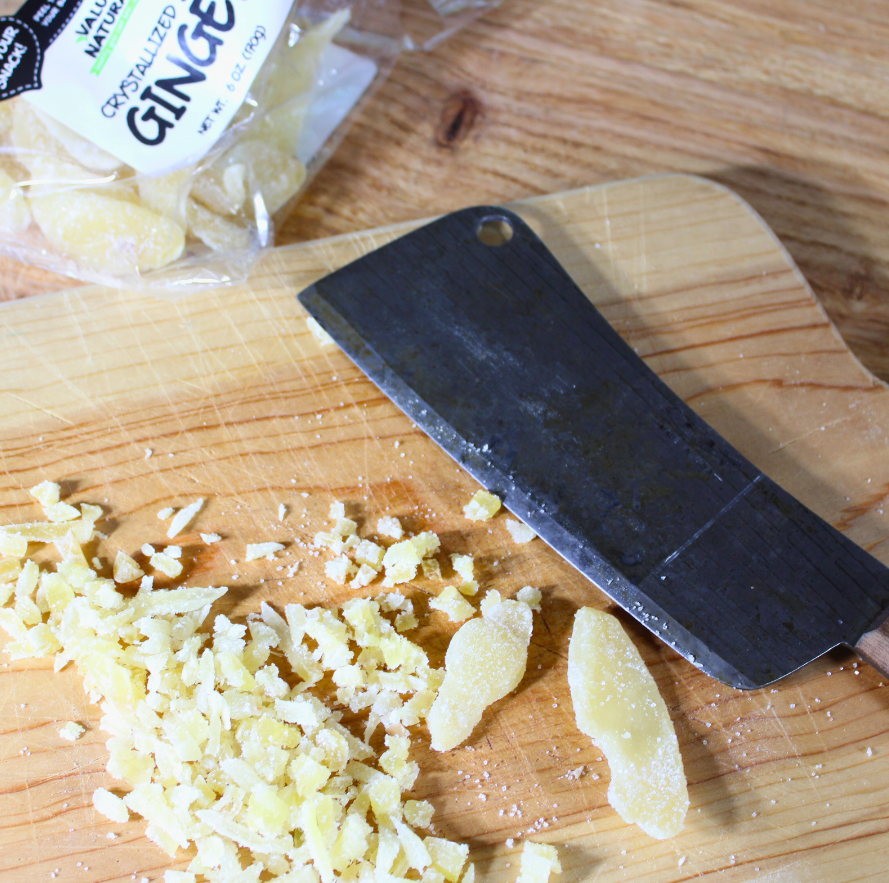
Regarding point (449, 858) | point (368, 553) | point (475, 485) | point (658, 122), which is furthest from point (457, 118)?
point (449, 858)

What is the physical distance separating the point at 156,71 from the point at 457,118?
0.60 m

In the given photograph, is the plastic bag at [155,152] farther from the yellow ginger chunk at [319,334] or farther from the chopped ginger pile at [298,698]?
the chopped ginger pile at [298,698]

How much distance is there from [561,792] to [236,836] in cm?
45

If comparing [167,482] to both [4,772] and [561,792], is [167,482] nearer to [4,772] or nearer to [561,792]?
[4,772]

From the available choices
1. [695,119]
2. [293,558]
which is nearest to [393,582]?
[293,558]

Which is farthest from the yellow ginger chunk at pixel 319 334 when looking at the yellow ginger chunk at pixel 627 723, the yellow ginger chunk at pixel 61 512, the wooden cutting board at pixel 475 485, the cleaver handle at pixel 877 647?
the cleaver handle at pixel 877 647

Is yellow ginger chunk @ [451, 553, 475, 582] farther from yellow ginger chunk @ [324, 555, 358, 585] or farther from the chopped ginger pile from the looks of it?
yellow ginger chunk @ [324, 555, 358, 585]

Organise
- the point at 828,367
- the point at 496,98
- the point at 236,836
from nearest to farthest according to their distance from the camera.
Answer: the point at 236,836 → the point at 828,367 → the point at 496,98

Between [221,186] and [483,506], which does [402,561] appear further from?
[221,186]

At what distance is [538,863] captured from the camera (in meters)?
1.06

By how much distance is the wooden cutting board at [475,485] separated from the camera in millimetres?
1104

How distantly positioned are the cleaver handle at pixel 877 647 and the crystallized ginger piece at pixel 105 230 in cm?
123

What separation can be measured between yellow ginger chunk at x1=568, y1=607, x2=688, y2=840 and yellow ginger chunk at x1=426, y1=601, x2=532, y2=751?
91mm

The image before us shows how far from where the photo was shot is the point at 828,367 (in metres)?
1.34
